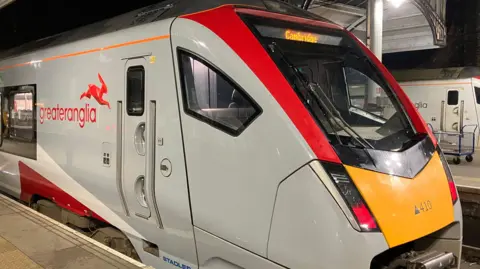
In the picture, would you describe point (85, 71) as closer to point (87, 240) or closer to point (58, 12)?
point (87, 240)

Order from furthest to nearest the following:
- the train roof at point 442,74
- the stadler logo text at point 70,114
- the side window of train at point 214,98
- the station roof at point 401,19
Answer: the train roof at point 442,74 → the station roof at point 401,19 → the stadler logo text at point 70,114 → the side window of train at point 214,98

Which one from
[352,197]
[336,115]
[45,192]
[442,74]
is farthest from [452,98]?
[352,197]

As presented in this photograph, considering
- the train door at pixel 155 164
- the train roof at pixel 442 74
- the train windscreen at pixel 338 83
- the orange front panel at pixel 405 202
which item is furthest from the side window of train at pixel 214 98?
the train roof at pixel 442 74

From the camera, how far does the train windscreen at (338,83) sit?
3.20 metres

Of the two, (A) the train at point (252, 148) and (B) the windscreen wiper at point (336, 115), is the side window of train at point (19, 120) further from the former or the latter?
(B) the windscreen wiper at point (336, 115)

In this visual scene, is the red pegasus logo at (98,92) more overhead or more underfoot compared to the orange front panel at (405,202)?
more overhead

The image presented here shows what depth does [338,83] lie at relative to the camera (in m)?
4.26

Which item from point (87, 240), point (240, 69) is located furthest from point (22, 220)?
point (240, 69)

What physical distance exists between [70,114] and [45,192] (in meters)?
1.42

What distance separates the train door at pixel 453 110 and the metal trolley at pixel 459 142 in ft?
0.97

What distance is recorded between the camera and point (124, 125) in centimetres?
420

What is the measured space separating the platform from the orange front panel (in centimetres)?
185

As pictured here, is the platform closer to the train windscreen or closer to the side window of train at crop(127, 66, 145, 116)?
the side window of train at crop(127, 66, 145, 116)

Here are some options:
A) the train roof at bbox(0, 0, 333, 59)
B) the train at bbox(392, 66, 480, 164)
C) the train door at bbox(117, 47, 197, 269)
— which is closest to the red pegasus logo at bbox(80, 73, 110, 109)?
the train door at bbox(117, 47, 197, 269)
